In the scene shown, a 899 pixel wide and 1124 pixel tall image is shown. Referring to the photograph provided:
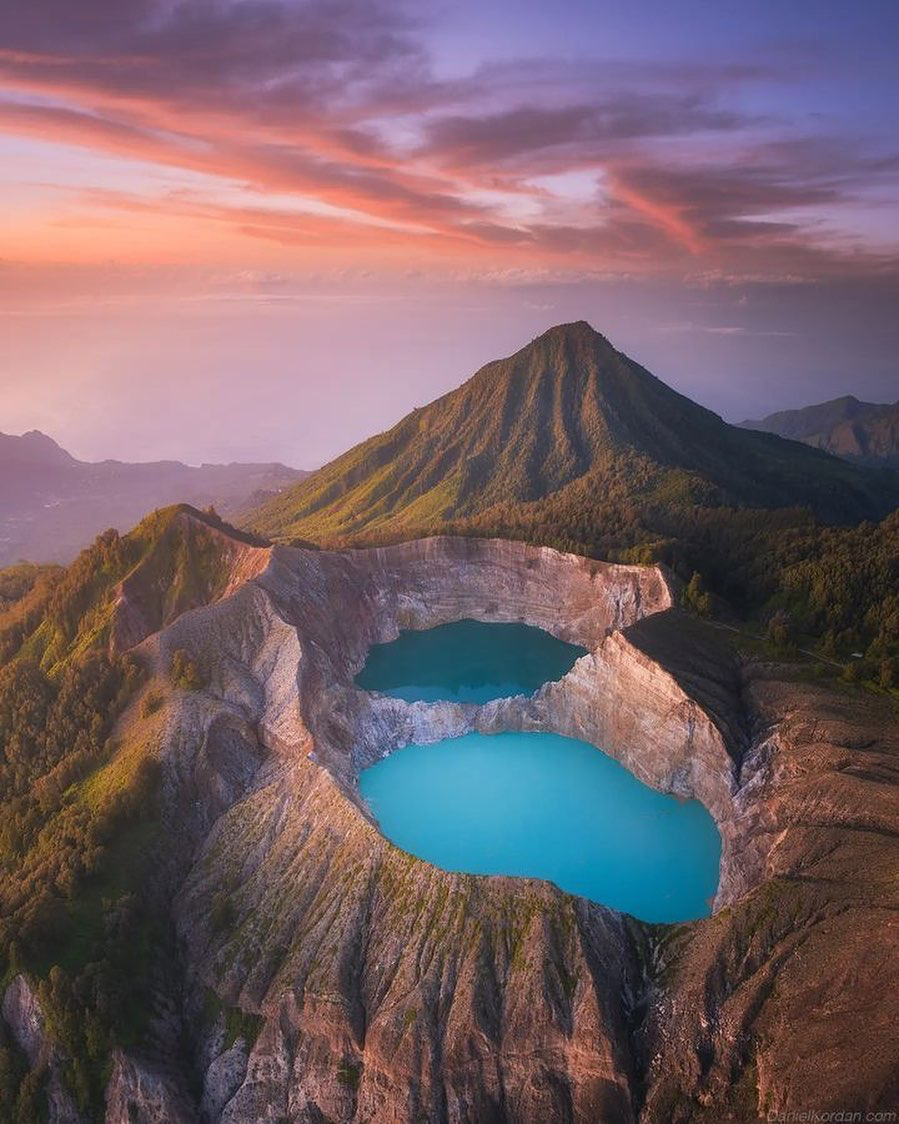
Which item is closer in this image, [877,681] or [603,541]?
[877,681]

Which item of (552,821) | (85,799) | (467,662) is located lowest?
(552,821)

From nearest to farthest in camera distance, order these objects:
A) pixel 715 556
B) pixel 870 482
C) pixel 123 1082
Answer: pixel 123 1082, pixel 715 556, pixel 870 482

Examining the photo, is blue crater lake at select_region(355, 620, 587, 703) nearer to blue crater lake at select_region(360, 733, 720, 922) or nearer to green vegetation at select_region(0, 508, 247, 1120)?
blue crater lake at select_region(360, 733, 720, 922)

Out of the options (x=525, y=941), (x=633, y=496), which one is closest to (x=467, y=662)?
(x=525, y=941)

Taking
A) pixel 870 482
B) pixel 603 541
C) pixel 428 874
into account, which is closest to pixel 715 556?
pixel 603 541

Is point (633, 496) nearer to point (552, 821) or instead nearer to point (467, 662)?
point (467, 662)

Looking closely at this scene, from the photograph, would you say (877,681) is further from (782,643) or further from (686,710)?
(686,710)
